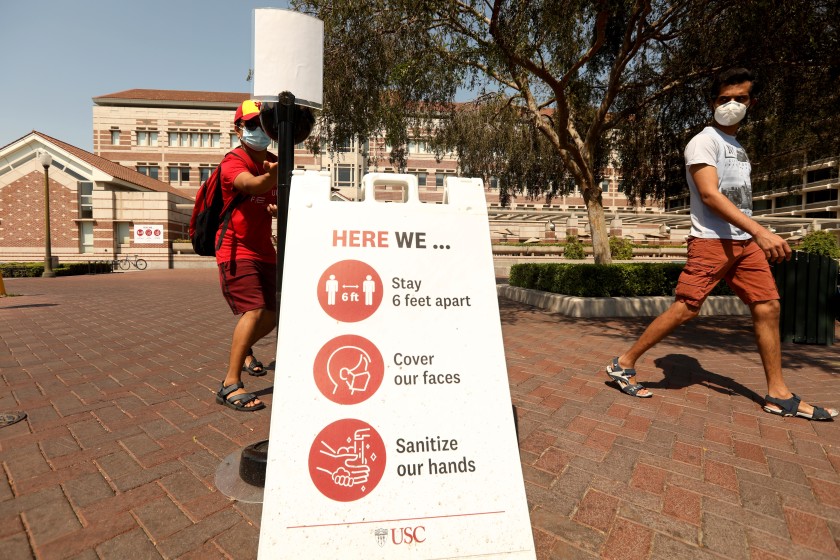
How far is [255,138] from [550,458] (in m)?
2.55

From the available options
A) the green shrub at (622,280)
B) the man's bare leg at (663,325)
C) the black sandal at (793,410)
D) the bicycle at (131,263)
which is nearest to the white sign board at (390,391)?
the man's bare leg at (663,325)

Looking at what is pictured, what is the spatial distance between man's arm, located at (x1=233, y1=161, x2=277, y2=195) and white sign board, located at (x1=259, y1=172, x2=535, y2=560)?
800mm

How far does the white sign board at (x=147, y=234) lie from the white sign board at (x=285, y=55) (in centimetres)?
3068

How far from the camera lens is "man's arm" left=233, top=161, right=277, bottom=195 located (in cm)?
229

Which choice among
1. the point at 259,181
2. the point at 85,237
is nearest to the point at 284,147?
the point at 259,181

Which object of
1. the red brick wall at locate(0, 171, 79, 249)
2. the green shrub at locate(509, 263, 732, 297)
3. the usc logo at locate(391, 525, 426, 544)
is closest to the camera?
the usc logo at locate(391, 525, 426, 544)

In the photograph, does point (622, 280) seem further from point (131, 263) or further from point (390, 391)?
point (131, 263)

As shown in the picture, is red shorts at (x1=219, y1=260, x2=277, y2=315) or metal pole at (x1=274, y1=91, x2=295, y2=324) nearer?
metal pole at (x1=274, y1=91, x2=295, y2=324)

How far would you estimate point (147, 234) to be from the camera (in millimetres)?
28250

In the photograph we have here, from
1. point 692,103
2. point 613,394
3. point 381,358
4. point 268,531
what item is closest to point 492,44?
point 692,103

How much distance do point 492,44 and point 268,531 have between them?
303 inches

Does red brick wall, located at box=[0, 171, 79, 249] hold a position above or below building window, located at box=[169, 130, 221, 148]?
below

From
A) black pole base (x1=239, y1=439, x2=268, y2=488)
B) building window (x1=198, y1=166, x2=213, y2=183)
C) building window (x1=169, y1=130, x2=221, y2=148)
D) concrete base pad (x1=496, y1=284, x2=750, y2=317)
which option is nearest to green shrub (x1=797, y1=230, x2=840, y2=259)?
concrete base pad (x1=496, y1=284, x2=750, y2=317)

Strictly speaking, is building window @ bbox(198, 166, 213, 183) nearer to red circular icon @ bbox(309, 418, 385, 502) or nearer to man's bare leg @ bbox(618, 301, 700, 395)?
man's bare leg @ bbox(618, 301, 700, 395)
